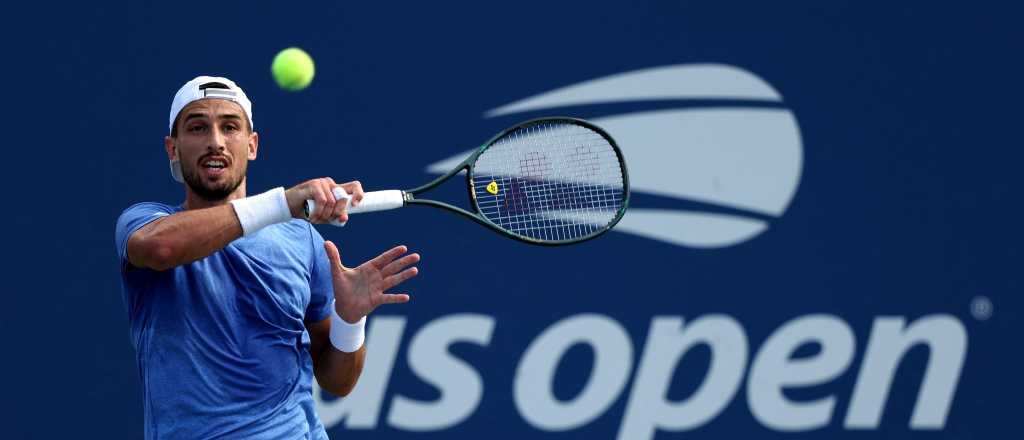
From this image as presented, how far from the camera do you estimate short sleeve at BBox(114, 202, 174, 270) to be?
315cm

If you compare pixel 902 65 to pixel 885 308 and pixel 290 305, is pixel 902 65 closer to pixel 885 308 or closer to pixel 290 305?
pixel 885 308

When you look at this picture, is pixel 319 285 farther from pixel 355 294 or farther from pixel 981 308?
pixel 981 308

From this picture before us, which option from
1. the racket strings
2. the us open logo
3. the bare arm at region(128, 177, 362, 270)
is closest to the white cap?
the bare arm at region(128, 177, 362, 270)

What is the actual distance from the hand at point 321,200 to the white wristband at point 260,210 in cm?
2

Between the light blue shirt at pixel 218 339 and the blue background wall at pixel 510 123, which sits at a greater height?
the blue background wall at pixel 510 123

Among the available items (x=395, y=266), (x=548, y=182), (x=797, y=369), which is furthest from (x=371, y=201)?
(x=797, y=369)

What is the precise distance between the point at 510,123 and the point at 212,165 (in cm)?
233

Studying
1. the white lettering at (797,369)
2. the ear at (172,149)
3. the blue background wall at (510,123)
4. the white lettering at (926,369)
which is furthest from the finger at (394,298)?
the white lettering at (926,369)

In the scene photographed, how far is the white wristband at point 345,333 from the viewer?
11.7ft

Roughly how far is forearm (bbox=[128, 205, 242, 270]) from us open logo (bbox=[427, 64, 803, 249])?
280 cm

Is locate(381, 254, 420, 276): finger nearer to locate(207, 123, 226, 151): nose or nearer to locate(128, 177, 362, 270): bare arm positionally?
locate(128, 177, 362, 270): bare arm

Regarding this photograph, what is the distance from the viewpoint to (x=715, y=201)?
573 cm

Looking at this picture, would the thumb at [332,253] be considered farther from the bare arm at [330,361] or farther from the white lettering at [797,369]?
the white lettering at [797,369]

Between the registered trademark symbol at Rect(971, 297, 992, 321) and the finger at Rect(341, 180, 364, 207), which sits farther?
the registered trademark symbol at Rect(971, 297, 992, 321)
